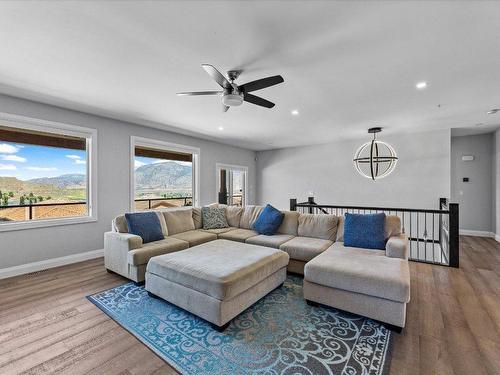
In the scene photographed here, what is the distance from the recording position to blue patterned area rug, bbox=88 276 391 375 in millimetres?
1679

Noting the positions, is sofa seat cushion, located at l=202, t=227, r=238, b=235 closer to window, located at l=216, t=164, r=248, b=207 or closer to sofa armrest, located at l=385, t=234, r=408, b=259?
sofa armrest, located at l=385, t=234, r=408, b=259

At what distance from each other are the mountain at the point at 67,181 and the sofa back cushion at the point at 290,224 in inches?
146

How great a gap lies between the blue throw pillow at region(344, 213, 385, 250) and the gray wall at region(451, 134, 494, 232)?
4810 millimetres

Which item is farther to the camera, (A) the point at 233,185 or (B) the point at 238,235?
(A) the point at 233,185

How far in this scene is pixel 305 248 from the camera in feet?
10.7

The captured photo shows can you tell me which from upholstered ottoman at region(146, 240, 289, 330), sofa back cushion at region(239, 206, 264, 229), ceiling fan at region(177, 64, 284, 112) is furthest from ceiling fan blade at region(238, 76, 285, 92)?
sofa back cushion at region(239, 206, 264, 229)

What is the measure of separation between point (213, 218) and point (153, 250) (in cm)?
157

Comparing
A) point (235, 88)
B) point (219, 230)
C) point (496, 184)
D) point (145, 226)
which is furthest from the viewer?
point (496, 184)

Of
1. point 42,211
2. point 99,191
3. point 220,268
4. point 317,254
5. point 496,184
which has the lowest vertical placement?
point 317,254

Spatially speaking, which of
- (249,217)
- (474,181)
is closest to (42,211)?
(249,217)

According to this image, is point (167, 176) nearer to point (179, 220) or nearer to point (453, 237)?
point (179, 220)

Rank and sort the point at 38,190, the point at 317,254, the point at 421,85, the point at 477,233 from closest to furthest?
the point at 421,85, the point at 317,254, the point at 38,190, the point at 477,233

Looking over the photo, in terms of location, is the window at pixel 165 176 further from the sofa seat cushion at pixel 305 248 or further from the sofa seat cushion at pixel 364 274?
the sofa seat cushion at pixel 364 274

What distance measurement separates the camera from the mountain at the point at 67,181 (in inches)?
156
